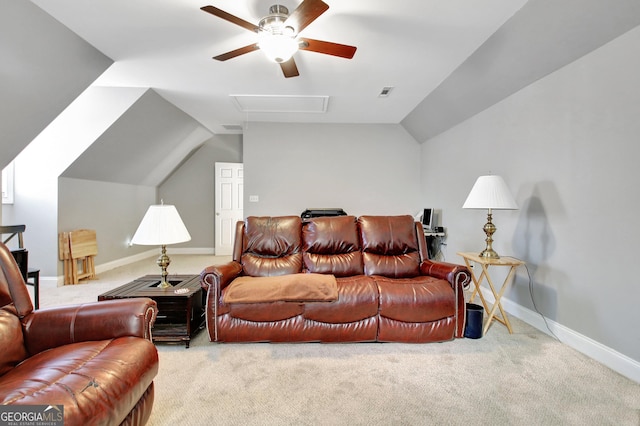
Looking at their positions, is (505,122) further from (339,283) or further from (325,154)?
(325,154)

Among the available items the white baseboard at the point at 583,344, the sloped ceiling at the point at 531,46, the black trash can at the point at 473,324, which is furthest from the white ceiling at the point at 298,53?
the white baseboard at the point at 583,344

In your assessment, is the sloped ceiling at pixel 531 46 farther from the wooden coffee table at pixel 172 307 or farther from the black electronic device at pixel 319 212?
the wooden coffee table at pixel 172 307

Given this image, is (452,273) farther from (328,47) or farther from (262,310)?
(328,47)

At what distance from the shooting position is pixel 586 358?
2.20 m

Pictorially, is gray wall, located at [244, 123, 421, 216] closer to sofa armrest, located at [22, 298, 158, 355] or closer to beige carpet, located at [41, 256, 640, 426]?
beige carpet, located at [41, 256, 640, 426]

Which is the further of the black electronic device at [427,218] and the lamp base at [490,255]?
the black electronic device at [427,218]

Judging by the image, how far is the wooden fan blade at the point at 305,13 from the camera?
179 cm

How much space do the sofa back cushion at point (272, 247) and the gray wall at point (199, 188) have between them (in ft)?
13.6

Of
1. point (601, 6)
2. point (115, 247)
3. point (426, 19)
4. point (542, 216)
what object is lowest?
point (115, 247)

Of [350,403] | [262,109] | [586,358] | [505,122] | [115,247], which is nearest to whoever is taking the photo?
[350,403]

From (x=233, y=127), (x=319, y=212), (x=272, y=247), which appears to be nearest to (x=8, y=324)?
(x=272, y=247)

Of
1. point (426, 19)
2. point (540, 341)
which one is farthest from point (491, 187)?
point (426, 19)

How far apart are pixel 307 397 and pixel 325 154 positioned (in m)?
4.27

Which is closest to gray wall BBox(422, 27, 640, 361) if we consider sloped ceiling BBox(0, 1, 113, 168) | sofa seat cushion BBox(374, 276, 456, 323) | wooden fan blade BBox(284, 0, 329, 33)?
sofa seat cushion BBox(374, 276, 456, 323)
